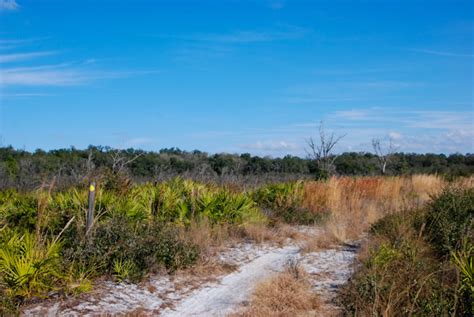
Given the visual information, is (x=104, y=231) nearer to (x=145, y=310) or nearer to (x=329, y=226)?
(x=145, y=310)

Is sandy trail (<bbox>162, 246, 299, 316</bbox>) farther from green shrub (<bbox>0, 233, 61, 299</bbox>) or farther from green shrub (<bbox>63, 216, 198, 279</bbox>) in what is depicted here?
green shrub (<bbox>0, 233, 61, 299</bbox>)

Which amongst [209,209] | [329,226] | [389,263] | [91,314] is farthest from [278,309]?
[209,209]

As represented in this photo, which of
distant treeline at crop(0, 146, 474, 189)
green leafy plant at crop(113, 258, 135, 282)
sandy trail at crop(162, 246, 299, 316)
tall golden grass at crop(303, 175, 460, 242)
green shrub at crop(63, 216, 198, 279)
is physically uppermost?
distant treeline at crop(0, 146, 474, 189)

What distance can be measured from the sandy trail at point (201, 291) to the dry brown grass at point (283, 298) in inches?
8.1

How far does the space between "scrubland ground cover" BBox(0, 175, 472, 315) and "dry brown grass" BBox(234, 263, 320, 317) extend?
2.3 inches

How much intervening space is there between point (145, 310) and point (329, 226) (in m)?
6.04

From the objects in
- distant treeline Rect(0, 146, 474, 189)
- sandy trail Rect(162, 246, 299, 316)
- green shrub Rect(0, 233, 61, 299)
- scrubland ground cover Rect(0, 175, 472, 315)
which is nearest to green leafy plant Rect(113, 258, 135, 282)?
scrubland ground cover Rect(0, 175, 472, 315)

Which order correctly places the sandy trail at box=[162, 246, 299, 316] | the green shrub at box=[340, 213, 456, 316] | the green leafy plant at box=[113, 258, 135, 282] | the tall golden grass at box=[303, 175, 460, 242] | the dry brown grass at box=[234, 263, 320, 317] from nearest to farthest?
the green shrub at box=[340, 213, 456, 316] < the dry brown grass at box=[234, 263, 320, 317] < the sandy trail at box=[162, 246, 299, 316] < the green leafy plant at box=[113, 258, 135, 282] < the tall golden grass at box=[303, 175, 460, 242]

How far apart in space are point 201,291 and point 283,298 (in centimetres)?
149

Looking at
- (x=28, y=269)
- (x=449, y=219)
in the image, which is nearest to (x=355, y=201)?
(x=449, y=219)

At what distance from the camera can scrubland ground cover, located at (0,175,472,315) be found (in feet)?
21.3

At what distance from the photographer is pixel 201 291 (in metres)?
7.40

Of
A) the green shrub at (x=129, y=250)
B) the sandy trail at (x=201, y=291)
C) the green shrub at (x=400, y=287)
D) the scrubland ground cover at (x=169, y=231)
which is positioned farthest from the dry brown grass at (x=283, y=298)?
the green shrub at (x=129, y=250)

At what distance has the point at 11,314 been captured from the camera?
223 inches
